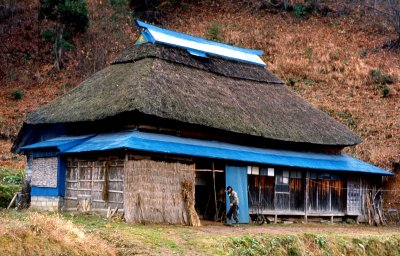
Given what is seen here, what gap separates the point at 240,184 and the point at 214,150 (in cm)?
170

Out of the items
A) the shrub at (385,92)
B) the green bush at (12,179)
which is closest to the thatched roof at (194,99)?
the green bush at (12,179)

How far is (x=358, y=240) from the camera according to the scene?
57.7 feet

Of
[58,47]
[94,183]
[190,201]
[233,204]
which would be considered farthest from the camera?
[58,47]

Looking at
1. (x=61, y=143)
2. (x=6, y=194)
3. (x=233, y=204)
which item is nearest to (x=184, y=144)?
(x=233, y=204)

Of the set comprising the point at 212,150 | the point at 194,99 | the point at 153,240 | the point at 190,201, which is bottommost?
the point at 153,240

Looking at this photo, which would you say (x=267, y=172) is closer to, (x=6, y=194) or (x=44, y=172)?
(x=44, y=172)

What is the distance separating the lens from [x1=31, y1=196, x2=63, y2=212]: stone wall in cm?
1977

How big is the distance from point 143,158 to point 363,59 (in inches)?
1342

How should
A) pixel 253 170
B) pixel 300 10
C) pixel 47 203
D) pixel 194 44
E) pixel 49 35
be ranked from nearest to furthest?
pixel 47 203, pixel 253 170, pixel 194 44, pixel 49 35, pixel 300 10

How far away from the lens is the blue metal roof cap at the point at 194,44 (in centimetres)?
2422

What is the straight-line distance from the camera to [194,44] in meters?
26.1

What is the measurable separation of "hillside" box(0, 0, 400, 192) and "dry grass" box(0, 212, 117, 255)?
70.9 ft

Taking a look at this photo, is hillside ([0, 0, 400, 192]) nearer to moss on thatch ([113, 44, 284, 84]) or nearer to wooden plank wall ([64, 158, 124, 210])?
moss on thatch ([113, 44, 284, 84])

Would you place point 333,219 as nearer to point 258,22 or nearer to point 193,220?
point 193,220
